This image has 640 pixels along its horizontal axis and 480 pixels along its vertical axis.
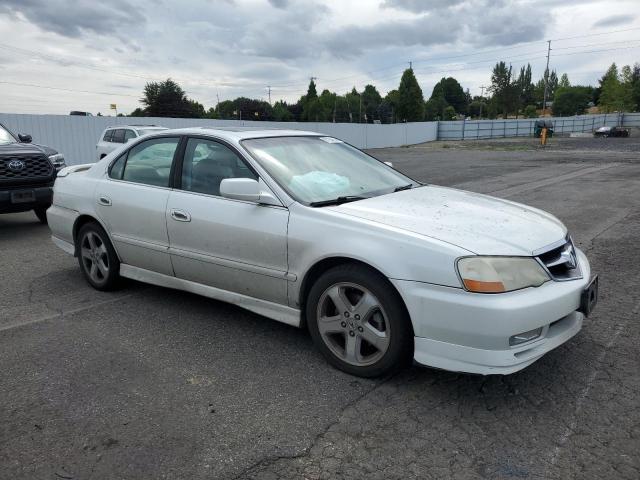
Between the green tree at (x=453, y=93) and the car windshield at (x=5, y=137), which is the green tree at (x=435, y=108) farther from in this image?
the car windshield at (x=5, y=137)

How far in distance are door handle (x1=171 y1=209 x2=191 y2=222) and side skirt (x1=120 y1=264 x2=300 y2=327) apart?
1.62 feet

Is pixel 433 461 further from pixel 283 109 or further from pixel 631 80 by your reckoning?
pixel 283 109

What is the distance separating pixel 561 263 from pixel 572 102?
125179 millimetres

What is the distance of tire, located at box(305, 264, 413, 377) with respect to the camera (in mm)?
2990

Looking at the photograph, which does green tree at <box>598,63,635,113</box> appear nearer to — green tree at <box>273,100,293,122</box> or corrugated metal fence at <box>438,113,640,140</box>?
corrugated metal fence at <box>438,113,640,140</box>

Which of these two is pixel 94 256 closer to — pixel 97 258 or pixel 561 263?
pixel 97 258

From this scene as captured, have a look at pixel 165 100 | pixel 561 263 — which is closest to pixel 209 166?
pixel 561 263

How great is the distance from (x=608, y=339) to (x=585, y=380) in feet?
2.38

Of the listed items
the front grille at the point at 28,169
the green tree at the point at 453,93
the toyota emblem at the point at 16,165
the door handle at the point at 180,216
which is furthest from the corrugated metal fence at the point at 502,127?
the green tree at the point at 453,93

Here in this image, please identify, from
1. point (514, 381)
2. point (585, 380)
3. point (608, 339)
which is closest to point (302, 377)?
point (514, 381)

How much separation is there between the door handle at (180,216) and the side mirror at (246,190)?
590mm

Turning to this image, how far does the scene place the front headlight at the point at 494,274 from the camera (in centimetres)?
275

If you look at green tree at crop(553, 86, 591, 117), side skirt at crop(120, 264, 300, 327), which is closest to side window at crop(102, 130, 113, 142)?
side skirt at crop(120, 264, 300, 327)

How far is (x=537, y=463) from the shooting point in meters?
2.40
